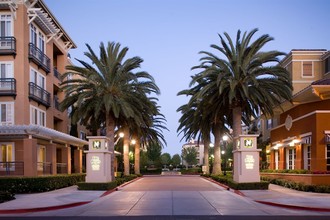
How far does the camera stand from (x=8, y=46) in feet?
110

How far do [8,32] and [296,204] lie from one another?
80.1ft

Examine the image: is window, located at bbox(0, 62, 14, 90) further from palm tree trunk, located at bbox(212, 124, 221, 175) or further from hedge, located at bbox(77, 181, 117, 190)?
palm tree trunk, located at bbox(212, 124, 221, 175)

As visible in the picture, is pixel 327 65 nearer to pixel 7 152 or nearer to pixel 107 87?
pixel 107 87

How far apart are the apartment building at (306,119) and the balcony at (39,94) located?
1896 cm

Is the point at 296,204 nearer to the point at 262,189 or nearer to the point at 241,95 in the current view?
the point at 262,189

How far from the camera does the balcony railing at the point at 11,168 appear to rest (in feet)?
106

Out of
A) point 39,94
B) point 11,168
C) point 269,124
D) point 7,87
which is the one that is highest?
point 7,87

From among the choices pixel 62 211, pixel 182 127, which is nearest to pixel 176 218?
pixel 62 211

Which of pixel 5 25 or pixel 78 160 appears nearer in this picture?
pixel 5 25

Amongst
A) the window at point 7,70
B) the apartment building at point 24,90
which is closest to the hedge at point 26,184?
the apartment building at point 24,90

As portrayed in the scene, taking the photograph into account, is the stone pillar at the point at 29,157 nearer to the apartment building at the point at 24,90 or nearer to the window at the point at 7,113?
the apartment building at the point at 24,90

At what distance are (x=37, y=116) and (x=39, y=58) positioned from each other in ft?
15.8

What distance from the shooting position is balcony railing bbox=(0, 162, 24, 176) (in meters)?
32.3

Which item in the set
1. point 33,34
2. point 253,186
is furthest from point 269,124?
point 33,34
